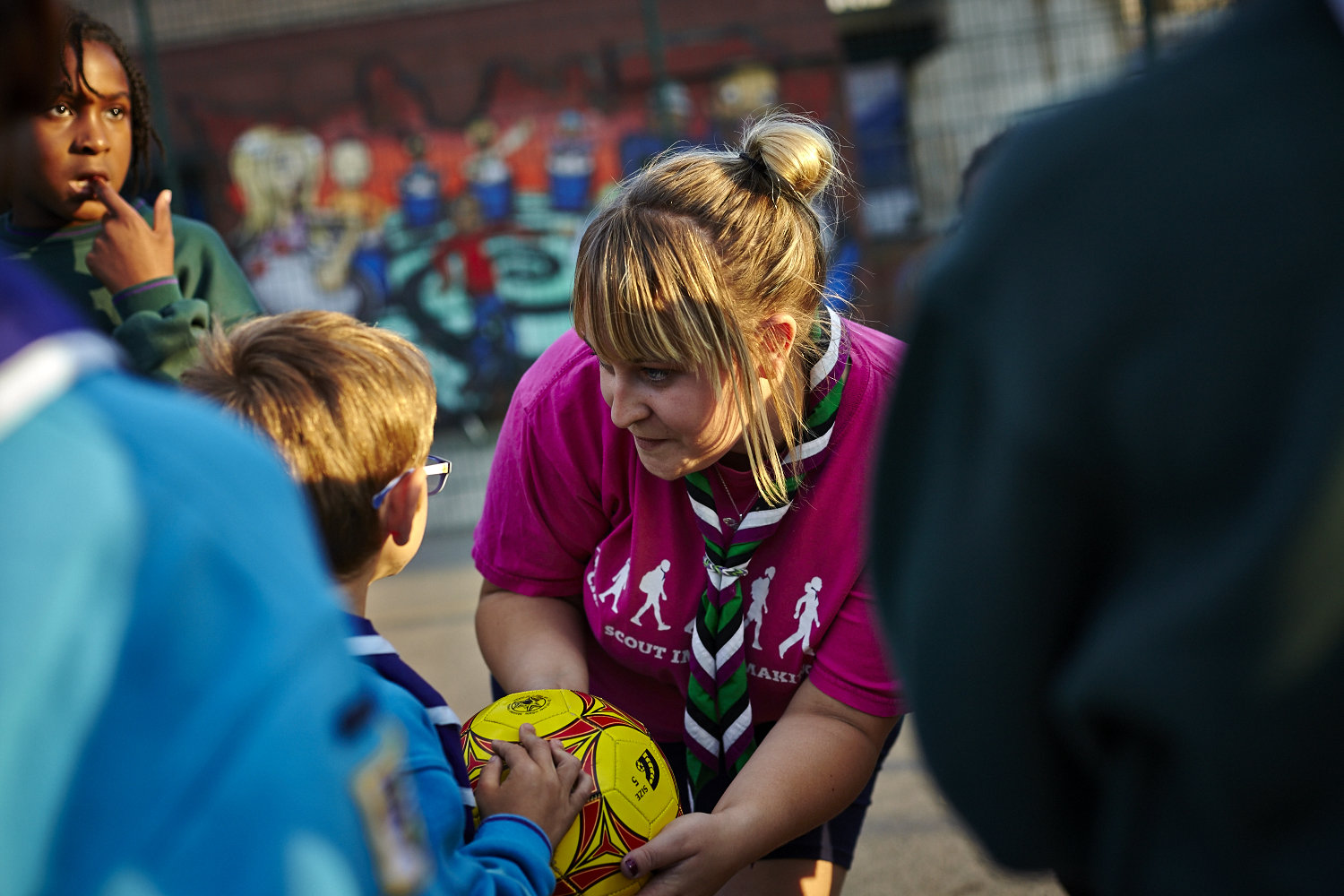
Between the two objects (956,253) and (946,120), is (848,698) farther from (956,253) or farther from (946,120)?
(946,120)

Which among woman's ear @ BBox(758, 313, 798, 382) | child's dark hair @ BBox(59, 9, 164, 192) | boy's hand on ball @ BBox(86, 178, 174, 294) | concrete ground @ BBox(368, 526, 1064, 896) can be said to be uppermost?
child's dark hair @ BBox(59, 9, 164, 192)

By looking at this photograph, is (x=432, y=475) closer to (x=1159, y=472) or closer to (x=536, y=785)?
(x=536, y=785)

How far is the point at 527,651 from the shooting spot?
2.40 m

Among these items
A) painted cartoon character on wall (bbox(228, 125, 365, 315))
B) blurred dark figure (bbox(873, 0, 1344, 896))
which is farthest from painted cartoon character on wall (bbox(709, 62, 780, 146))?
blurred dark figure (bbox(873, 0, 1344, 896))

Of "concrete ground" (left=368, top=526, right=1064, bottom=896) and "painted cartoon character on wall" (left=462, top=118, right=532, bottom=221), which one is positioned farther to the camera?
"painted cartoon character on wall" (left=462, top=118, right=532, bottom=221)

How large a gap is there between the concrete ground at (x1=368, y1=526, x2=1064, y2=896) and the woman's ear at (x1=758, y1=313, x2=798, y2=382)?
2.34 ft

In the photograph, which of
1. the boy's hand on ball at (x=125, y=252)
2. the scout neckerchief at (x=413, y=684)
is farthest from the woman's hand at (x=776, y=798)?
the boy's hand on ball at (x=125, y=252)

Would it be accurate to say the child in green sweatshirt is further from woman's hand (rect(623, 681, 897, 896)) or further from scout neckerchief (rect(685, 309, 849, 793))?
woman's hand (rect(623, 681, 897, 896))

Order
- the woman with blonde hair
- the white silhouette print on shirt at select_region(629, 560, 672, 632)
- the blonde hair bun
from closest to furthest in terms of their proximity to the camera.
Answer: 1. the woman with blonde hair
2. the blonde hair bun
3. the white silhouette print on shirt at select_region(629, 560, 672, 632)

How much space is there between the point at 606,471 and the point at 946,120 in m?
8.24

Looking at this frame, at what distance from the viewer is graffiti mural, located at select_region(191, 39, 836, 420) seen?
12039 millimetres

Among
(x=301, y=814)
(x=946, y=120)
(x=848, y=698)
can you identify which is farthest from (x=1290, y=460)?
(x=946, y=120)

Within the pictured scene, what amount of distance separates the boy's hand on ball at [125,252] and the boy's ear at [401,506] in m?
1.32

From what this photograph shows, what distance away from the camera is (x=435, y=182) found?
1237cm
